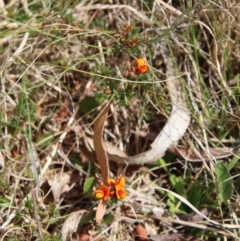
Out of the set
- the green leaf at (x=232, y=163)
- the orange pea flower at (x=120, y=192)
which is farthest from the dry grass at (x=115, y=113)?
the orange pea flower at (x=120, y=192)

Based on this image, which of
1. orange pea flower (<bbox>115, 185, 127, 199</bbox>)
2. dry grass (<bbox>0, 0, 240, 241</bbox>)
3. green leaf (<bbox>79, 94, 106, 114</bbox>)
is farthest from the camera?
green leaf (<bbox>79, 94, 106, 114</bbox>)

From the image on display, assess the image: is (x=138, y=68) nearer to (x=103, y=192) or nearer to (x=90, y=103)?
(x=90, y=103)

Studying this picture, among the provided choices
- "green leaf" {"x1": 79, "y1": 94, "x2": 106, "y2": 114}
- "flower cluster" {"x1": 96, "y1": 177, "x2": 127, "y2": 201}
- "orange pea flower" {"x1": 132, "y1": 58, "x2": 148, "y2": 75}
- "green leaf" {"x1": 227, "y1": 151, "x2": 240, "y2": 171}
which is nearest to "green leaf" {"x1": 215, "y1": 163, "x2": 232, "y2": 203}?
"green leaf" {"x1": 227, "y1": 151, "x2": 240, "y2": 171}

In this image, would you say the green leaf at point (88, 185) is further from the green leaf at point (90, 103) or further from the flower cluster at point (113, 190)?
the green leaf at point (90, 103)

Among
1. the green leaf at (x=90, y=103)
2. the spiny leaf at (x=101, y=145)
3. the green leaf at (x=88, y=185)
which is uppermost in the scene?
the green leaf at (x=90, y=103)

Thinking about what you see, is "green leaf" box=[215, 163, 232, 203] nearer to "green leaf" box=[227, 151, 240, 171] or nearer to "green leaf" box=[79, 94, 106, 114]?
"green leaf" box=[227, 151, 240, 171]
